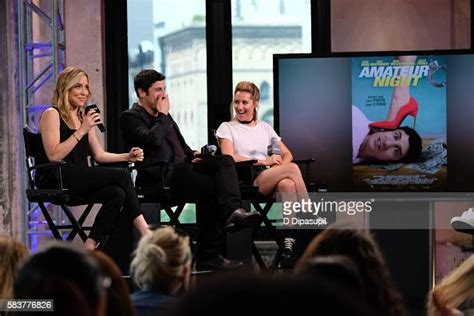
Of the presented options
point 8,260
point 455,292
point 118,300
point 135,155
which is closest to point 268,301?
point 118,300

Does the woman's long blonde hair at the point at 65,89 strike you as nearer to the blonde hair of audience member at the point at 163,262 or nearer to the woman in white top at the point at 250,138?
the woman in white top at the point at 250,138

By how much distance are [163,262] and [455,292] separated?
727 mm

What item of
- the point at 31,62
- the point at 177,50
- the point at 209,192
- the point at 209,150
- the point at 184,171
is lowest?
the point at 209,192

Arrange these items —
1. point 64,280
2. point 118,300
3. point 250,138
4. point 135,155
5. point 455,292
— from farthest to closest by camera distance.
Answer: point 250,138
point 135,155
point 455,292
point 118,300
point 64,280

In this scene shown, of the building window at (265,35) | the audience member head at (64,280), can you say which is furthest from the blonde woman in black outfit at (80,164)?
the audience member head at (64,280)

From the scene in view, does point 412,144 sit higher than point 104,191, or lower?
higher

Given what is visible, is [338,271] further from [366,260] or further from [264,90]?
[264,90]

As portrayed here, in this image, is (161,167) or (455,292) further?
(161,167)

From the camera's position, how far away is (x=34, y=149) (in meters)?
5.24

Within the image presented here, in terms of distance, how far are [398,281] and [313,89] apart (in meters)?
1.40

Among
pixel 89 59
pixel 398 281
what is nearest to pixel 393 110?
pixel 398 281

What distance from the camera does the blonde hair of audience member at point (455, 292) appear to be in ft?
7.95

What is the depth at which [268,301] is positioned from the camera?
667mm

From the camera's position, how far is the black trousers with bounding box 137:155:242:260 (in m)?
5.39
